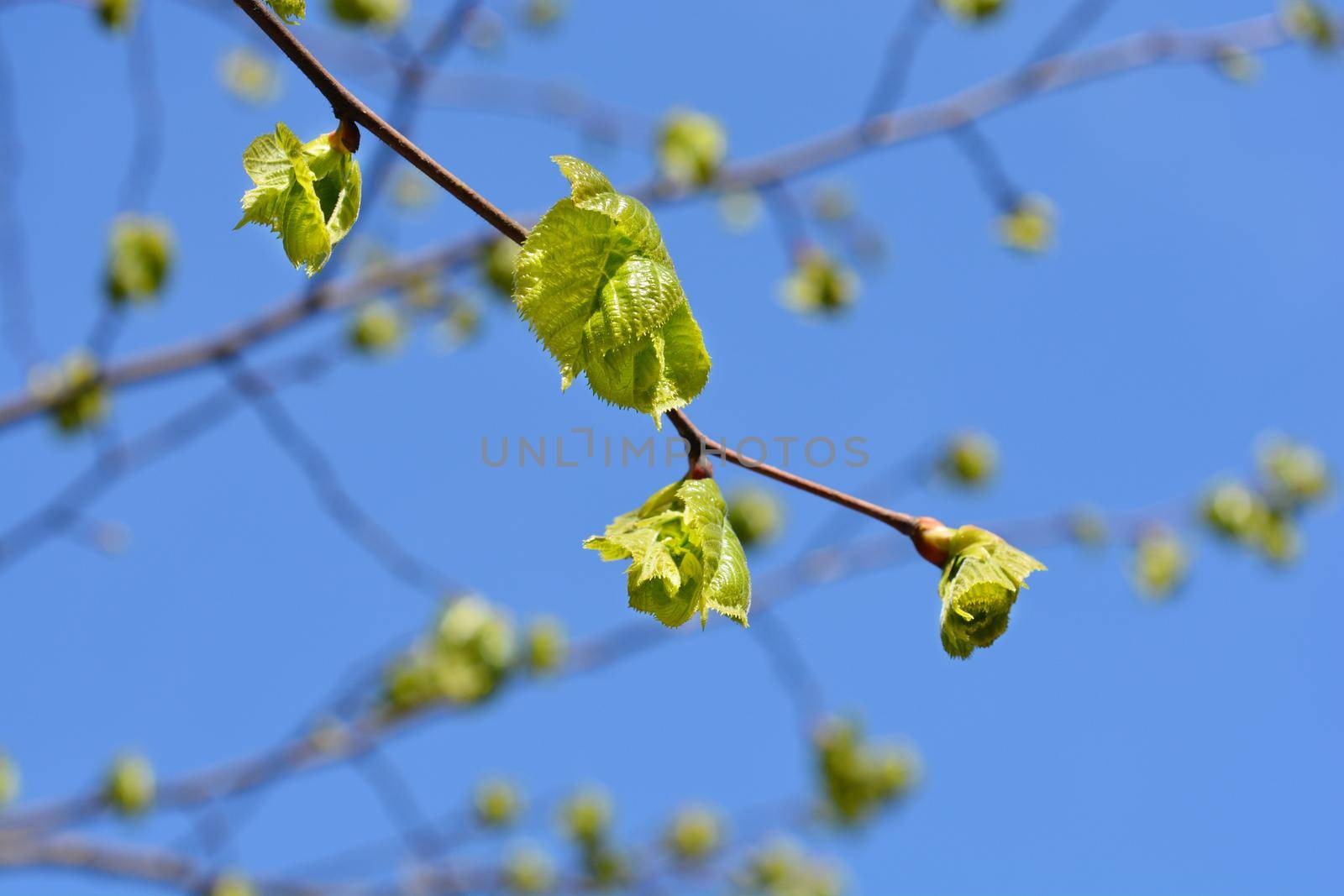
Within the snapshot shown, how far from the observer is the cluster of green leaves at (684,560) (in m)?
1.25

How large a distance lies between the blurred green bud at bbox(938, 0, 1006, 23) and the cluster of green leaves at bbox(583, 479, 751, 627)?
108 inches

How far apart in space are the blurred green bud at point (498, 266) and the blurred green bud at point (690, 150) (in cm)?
70

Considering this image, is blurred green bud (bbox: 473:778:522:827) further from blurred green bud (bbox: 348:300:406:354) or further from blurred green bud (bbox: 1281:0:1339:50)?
blurred green bud (bbox: 1281:0:1339:50)

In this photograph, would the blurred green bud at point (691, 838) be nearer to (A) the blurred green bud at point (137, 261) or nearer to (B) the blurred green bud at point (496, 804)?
(B) the blurred green bud at point (496, 804)

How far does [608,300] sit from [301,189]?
17.3 inches

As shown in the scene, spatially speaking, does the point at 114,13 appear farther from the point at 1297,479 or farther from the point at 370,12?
the point at 1297,479

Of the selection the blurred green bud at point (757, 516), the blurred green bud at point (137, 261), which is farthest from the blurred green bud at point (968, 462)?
the blurred green bud at point (137, 261)

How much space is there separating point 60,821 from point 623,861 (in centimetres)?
275

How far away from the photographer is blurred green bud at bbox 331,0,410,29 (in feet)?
11.1

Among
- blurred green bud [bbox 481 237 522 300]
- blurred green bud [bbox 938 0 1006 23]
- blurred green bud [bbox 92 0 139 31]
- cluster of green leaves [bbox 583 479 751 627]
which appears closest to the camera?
cluster of green leaves [bbox 583 479 751 627]

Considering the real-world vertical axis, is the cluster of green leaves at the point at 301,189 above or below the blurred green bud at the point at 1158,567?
below

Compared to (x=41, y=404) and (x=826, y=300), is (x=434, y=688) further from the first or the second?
(x=826, y=300)

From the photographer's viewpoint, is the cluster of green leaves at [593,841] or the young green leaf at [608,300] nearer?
the young green leaf at [608,300]

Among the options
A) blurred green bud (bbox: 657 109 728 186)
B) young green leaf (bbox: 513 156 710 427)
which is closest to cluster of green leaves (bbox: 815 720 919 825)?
blurred green bud (bbox: 657 109 728 186)
